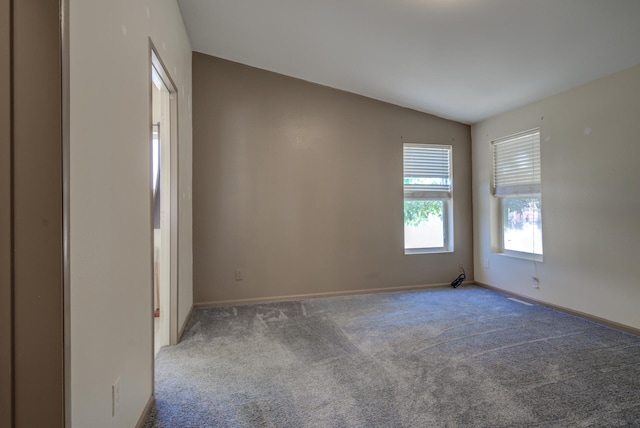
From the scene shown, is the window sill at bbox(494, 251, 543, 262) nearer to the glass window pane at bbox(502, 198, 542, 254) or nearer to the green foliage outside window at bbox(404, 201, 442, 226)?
the glass window pane at bbox(502, 198, 542, 254)

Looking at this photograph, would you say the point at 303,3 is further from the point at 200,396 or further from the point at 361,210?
the point at 200,396

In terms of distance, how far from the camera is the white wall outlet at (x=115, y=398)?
1.24 meters

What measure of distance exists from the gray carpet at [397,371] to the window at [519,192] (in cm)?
85

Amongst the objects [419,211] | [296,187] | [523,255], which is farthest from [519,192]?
[296,187]

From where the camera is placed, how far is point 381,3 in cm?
222

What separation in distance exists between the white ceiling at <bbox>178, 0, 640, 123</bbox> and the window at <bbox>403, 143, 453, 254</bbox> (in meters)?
0.80

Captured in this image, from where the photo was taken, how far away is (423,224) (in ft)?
14.1

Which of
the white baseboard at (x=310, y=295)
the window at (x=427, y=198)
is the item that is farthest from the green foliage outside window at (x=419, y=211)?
the white baseboard at (x=310, y=295)

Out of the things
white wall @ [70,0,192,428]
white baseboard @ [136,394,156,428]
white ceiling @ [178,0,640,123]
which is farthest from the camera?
white ceiling @ [178,0,640,123]

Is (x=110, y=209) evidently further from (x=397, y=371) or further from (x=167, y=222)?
(x=397, y=371)

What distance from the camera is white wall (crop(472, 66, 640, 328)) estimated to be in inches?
105

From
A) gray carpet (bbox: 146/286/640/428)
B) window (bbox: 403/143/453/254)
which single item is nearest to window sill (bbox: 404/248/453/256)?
window (bbox: 403/143/453/254)

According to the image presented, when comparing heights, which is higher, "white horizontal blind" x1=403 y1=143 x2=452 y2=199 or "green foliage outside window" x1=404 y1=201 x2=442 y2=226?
"white horizontal blind" x1=403 y1=143 x2=452 y2=199

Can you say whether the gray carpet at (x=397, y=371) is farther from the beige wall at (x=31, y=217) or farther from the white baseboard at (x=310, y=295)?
the beige wall at (x=31, y=217)
